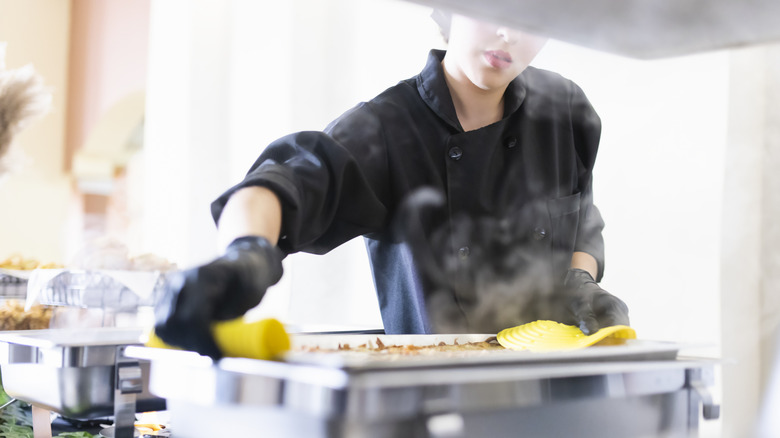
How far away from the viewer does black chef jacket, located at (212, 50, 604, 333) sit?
3.33ft

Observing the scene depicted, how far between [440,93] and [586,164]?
311 mm

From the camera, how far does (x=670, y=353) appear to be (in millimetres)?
586

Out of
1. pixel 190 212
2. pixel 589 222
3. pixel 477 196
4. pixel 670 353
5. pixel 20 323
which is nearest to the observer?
pixel 670 353

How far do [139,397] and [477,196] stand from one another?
1.85 ft

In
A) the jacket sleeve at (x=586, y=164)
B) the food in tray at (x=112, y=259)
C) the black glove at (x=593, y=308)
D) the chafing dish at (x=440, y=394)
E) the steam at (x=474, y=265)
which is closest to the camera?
the chafing dish at (x=440, y=394)

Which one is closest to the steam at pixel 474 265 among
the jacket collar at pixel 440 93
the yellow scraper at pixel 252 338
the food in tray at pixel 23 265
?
the jacket collar at pixel 440 93

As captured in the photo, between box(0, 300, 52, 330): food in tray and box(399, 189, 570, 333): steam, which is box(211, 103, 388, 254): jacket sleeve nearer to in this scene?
box(399, 189, 570, 333): steam

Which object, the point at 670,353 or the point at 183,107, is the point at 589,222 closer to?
the point at 670,353

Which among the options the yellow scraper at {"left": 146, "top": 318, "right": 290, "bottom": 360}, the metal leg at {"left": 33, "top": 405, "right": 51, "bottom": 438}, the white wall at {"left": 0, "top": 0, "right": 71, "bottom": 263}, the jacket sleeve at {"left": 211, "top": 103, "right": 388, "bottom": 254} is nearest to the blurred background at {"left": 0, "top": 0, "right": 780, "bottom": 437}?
the white wall at {"left": 0, "top": 0, "right": 71, "bottom": 263}

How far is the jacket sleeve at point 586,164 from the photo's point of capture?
1171mm

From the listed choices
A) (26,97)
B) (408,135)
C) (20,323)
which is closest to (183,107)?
(26,97)

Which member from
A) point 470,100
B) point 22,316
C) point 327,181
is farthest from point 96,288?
point 470,100

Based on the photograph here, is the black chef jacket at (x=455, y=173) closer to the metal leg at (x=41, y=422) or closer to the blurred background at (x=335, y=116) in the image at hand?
the blurred background at (x=335, y=116)

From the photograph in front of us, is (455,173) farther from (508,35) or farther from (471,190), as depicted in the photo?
(508,35)
